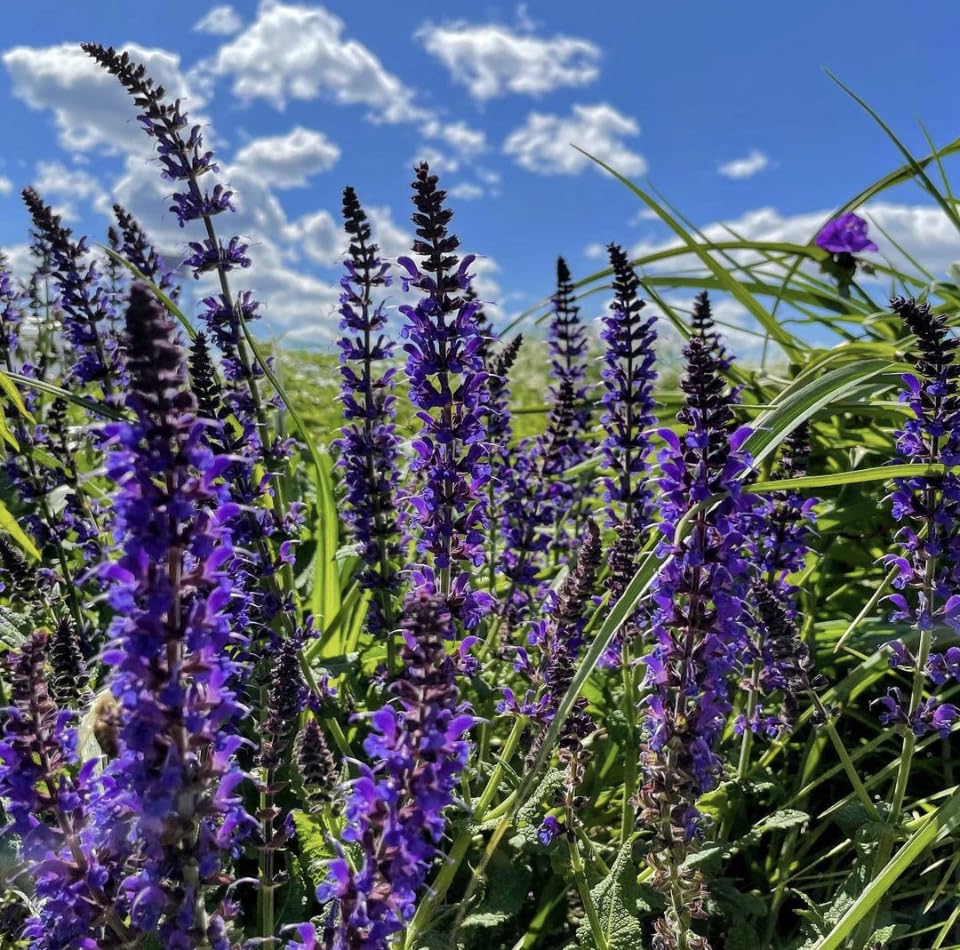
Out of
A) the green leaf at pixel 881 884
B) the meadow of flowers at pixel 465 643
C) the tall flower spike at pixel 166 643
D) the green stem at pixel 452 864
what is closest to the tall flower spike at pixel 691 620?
the meadow of flowers at pixel 465 643

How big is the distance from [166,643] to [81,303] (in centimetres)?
381

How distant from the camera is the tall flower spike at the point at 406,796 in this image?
1.75 m

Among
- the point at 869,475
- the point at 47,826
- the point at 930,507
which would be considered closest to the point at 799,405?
the point at 869,475

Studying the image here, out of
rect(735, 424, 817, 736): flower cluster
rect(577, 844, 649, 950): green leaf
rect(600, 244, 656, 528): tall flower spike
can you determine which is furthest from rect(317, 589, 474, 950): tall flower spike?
rect(600, 244, 656, 528): tall flower spike

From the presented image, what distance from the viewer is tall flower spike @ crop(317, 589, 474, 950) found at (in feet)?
5.74

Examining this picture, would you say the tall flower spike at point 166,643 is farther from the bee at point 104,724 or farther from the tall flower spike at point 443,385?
the tall flower spike at point 443,385

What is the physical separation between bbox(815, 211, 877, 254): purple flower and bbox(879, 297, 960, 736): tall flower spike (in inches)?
148

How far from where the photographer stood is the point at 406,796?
1.84m

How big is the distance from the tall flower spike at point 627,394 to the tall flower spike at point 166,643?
3.12 meters

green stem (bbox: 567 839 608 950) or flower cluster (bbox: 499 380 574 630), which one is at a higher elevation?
flower cluster (bbox: 499 380 574 630)

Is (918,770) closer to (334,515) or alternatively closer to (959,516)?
(959,516)

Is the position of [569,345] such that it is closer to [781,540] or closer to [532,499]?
[532,499]

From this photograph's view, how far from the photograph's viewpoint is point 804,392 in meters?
3.56

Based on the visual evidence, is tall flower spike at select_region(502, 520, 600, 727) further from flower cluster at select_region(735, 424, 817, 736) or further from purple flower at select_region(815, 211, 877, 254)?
purple flower at select_region(815, 211, 877, 254)
